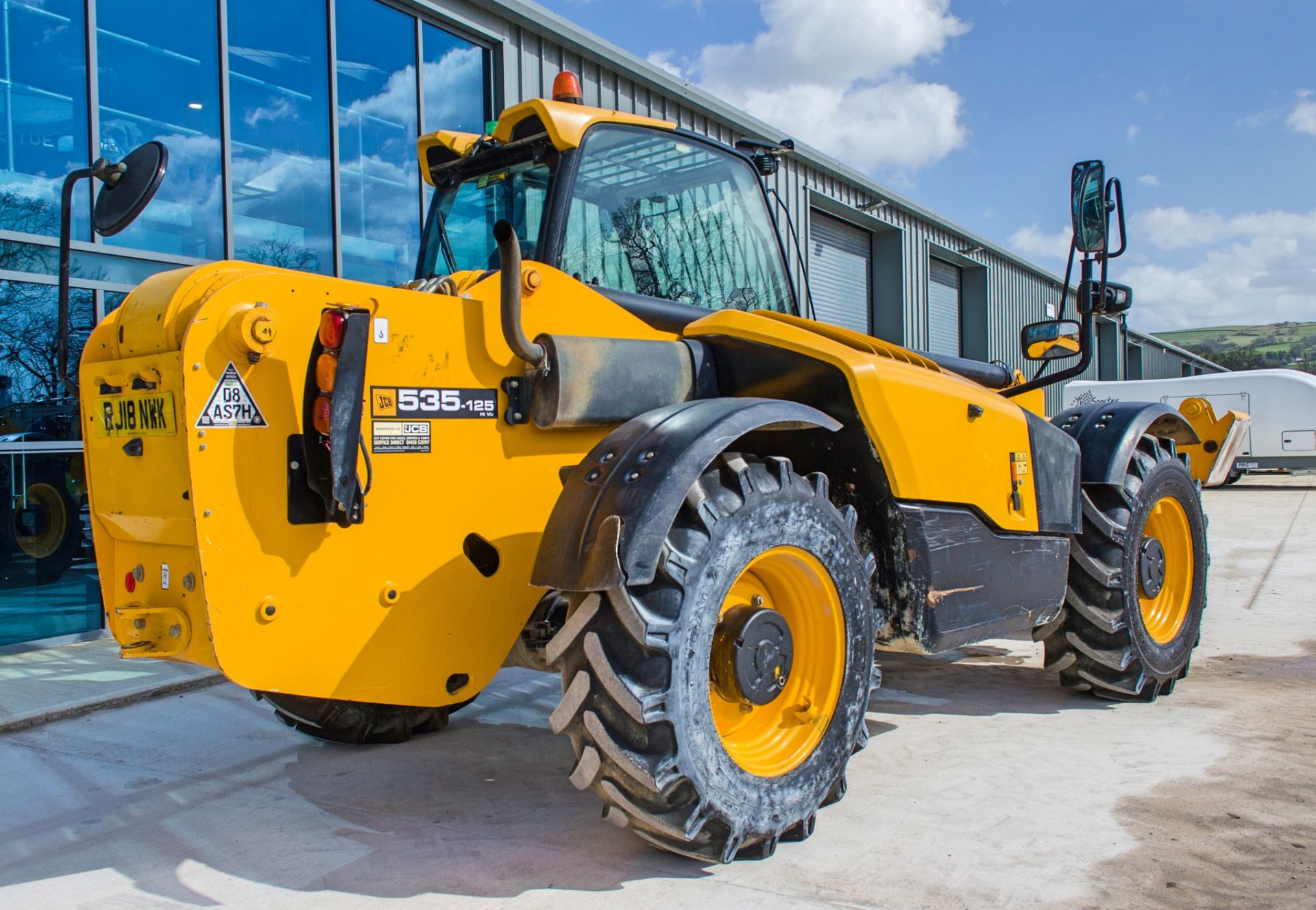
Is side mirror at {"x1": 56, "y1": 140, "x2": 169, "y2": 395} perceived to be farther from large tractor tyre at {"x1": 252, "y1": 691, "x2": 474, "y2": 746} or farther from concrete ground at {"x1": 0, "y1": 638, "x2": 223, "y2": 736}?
concrete ground at {"x1": 0, "y1": 638, "x2": 223, "y2": 736}

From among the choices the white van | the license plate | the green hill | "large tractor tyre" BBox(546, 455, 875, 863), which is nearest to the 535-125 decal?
the license plate

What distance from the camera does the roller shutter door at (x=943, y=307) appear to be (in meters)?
21.1

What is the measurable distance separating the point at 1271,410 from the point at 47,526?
19.5 meters

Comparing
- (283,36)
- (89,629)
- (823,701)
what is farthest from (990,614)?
(283,36)

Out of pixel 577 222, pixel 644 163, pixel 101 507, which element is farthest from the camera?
pixel 644 163

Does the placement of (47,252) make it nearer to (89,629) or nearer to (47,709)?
(89,629)

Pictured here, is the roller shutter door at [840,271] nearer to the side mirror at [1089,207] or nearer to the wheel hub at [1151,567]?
the wheel hub at [1151,567]

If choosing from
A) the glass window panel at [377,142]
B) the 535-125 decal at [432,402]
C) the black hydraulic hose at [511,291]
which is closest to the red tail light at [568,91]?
the black hydraulic hose at [511,291]

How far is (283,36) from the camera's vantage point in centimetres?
798

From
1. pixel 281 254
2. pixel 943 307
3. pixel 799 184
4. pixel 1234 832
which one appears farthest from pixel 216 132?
pixel 943 307

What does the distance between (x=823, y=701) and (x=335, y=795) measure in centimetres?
183

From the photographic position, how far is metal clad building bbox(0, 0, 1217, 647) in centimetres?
667

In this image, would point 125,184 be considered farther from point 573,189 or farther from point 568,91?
point 568,91

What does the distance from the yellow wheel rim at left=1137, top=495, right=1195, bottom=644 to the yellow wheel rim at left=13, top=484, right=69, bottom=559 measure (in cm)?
661
